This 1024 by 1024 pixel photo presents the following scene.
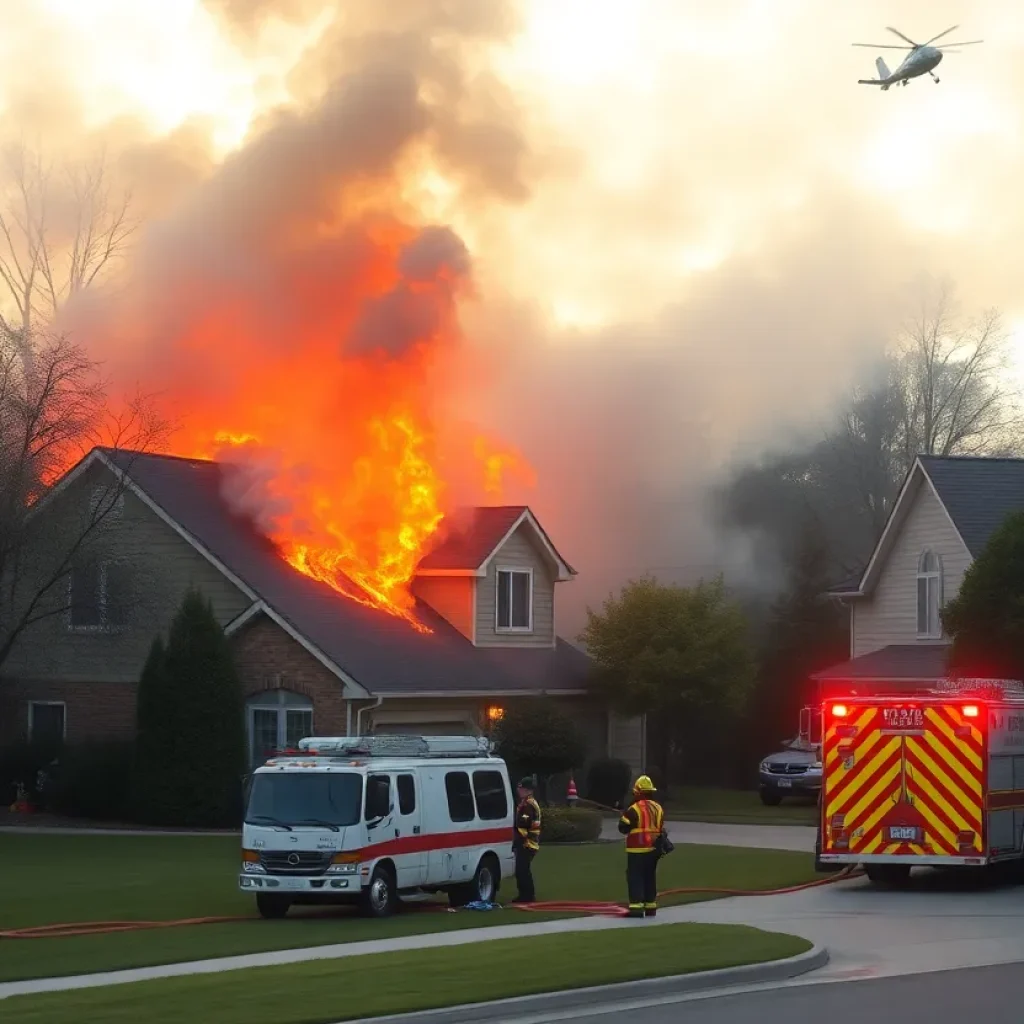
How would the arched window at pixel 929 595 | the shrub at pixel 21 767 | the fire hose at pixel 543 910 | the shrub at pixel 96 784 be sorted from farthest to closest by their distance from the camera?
the arched window at pixel 929 595
the shrub at pixel 21 767
the shrub at pixel 96 784
the fire hose at pixel 543 910

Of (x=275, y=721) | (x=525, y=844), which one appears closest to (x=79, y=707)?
(x=275, y=721)

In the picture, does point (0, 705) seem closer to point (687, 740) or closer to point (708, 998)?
point (687, 740)

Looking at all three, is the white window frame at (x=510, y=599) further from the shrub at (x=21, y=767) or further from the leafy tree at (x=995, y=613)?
the leafy tree at (x=995, y=613)

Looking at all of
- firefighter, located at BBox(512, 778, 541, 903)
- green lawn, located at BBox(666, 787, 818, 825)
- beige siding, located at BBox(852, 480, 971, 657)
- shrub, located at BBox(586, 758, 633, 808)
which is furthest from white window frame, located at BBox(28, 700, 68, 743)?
firefighter, located at BBox(512, 778, 541, 903)

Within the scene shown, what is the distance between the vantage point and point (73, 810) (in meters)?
39.1

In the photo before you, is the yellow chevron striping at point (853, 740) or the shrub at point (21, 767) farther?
the shrub at point (21, 767)

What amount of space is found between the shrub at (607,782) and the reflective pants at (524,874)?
19.8 meters

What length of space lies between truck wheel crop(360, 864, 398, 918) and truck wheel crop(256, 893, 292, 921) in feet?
3.07

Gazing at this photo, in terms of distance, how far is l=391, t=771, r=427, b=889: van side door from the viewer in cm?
2238

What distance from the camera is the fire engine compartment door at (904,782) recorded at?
24844 mm

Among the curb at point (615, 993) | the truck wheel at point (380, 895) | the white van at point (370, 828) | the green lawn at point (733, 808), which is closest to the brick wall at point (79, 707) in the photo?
the green lawn at point (733, 808)

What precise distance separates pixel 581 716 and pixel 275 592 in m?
9.02

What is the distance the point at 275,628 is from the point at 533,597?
8.15m

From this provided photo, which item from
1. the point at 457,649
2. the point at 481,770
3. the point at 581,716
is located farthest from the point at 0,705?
the point at 481,770
